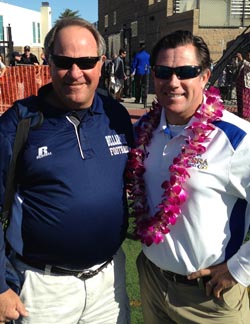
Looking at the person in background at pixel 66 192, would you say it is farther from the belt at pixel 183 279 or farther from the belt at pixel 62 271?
the belt at pixel 183 279

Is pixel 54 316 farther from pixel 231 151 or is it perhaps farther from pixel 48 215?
pixel 231 151

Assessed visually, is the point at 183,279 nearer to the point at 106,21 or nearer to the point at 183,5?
the point at 183,5

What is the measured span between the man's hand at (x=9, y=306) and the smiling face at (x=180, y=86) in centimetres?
114

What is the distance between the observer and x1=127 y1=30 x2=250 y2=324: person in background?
7.01 feet

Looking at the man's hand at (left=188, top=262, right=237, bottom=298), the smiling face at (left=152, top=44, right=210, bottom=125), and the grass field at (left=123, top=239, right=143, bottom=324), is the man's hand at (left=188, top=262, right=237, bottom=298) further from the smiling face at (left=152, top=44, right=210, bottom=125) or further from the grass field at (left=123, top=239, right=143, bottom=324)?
the grass field at (left=123, top=239, right=143, bottom=324)

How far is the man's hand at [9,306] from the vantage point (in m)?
2.15

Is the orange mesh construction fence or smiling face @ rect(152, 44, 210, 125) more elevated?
smiling face @ rect(152, 44, 210, 125)

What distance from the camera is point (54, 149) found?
85.3 inches

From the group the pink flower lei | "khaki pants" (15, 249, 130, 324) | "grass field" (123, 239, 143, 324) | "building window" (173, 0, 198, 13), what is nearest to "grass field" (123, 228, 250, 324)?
"grass field" (123, 239, 143, 324)

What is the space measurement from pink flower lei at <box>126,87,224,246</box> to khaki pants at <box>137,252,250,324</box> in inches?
9.8

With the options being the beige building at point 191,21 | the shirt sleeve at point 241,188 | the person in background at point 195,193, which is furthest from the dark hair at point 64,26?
the beige building at point 191,21

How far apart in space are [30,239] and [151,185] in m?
0.65

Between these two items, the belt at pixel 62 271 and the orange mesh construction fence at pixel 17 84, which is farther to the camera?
the orange mesh construction fence at pixel 17 84

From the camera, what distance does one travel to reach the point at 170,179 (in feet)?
7.36
